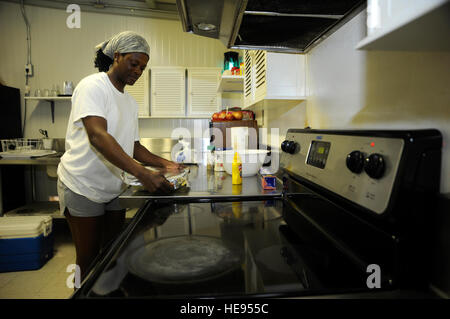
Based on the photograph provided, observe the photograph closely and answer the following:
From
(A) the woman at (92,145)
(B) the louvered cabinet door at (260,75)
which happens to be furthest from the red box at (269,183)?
(A) the woman at (92,145)

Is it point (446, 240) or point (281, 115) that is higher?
point (281, 115)

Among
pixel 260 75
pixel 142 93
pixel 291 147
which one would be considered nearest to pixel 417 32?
pixel 291 147

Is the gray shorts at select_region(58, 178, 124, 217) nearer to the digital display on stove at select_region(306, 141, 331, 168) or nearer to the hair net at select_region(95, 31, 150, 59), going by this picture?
the hair net at select_region(95, 31, 150, 59)

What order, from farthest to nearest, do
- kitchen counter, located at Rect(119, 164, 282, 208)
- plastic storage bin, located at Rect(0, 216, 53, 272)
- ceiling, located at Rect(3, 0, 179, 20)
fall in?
ceiling, located at Rect(3, 0, 179, 20) → plastic storage bin, located at Rect(0, 216, 53, 272) → kitchen counter, located at Rect(119, 164, 282, 208)

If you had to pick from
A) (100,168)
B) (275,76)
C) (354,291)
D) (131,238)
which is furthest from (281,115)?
(354,291)

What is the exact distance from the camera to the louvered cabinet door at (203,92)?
12.1 feet

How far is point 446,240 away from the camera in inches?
21.2

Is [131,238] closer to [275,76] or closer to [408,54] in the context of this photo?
[408,54]

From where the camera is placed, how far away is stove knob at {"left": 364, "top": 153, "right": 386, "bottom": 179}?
1.79ft

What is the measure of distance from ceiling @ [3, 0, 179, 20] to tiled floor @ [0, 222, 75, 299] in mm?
2934

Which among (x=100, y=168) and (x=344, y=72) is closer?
(x=344, y=72)

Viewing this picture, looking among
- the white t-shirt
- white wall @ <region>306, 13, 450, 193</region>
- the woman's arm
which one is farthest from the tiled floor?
white wall @ <region>306, 13, 450, 193</region>

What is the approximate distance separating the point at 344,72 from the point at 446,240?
26.6 inches

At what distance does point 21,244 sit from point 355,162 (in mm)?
2719
